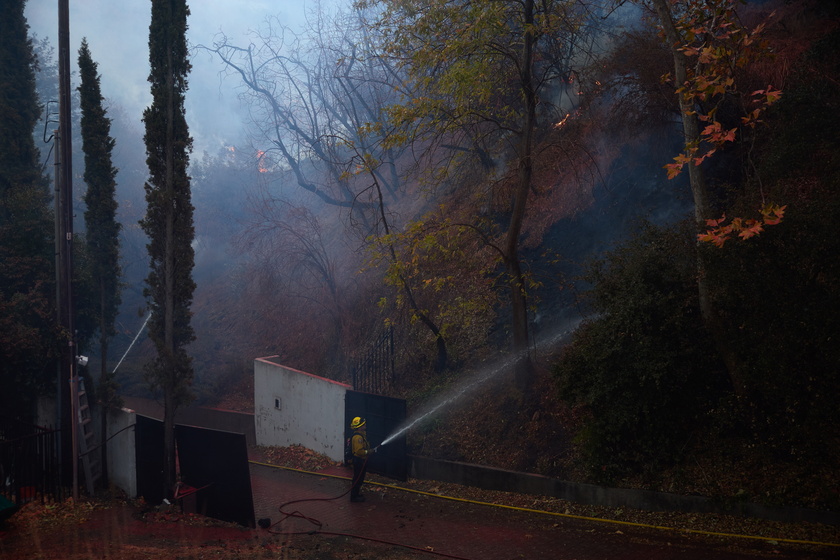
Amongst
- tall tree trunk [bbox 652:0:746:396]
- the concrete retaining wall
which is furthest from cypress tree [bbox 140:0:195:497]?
tall tree trunk [bbox 652:0:746:396]

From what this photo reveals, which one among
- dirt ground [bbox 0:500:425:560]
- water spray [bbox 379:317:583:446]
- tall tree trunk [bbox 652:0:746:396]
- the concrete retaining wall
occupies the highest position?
tall tree trunk [bbox 652:0:746:396]

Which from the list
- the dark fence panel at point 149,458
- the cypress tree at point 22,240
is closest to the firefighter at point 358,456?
the dark fence panel at point 149,458

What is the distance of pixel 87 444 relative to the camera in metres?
13.2

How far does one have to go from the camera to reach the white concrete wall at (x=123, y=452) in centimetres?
1225

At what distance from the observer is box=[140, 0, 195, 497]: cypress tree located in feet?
38.8

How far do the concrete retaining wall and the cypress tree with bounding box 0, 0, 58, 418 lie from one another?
9.17 meters

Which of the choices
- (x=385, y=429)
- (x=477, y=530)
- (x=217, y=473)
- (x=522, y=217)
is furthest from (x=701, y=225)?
(x=217, y=473)

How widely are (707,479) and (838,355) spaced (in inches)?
98.6

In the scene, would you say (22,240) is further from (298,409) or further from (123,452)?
(298,409)

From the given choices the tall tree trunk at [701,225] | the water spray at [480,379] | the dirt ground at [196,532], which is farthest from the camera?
the water spray at [480,379]

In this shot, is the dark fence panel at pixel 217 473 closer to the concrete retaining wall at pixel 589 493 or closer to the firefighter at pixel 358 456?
the firefighter at pixel 358 456

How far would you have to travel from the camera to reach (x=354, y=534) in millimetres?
9414

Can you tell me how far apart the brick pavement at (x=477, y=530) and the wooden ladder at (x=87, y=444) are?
350cm

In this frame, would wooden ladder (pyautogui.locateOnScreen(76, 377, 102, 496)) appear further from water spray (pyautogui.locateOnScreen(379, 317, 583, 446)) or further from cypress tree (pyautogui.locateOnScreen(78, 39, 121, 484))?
water spray (pyautogui.locateOnScreen(379, 317, 583, 446))
